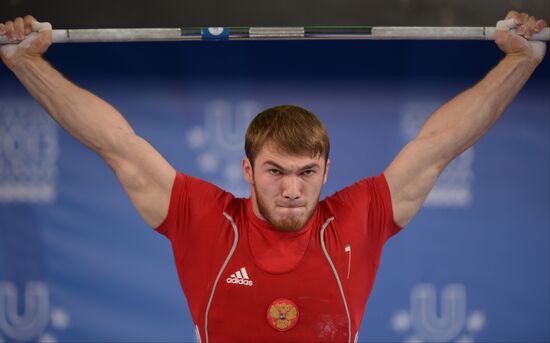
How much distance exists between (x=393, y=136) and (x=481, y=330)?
114 cm

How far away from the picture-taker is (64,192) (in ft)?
12.5

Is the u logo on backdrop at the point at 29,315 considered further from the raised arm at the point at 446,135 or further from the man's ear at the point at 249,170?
the raised arm at the point at 446,135

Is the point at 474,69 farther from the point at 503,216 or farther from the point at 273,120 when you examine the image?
the point at 273,120

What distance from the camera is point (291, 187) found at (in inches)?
89.3

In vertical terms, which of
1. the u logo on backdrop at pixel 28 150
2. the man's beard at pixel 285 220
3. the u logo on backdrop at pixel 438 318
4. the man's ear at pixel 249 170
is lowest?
the u logo on backdrop at pixel 438 318

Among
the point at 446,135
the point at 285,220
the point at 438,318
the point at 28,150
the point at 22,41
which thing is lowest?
the point at 438,318

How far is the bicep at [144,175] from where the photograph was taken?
7.93ft

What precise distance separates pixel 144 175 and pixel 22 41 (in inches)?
26.6

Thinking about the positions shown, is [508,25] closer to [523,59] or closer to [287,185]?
[523,59]

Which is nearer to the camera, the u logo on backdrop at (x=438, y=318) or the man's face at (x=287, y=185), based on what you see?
the man's face at (x=287, y=185)

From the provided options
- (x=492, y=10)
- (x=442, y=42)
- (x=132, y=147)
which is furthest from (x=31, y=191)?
(x=492, y=10)

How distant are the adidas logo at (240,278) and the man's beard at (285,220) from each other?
0.19m

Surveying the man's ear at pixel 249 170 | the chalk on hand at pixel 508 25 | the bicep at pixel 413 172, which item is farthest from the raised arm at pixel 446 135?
the man's ear at pixel 249 170

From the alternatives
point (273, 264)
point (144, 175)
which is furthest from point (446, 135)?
point (144, 175)
